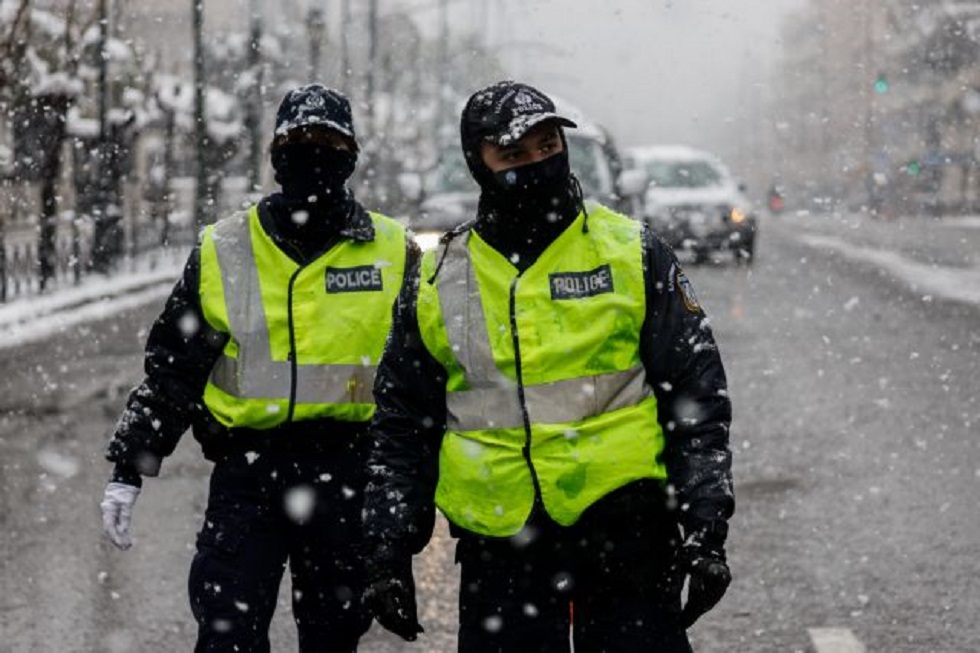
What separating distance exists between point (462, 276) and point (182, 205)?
4687cm

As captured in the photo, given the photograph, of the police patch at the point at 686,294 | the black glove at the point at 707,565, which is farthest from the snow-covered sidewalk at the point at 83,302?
the black glove at the point at 707,565

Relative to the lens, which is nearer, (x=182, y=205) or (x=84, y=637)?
(x=84, y=637)

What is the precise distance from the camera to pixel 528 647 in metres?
3.32

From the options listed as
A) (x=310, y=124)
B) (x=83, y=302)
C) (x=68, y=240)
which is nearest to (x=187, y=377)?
(x=310, y=124)

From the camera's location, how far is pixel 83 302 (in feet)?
70.9

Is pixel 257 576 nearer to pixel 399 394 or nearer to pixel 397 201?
pixel 399 394

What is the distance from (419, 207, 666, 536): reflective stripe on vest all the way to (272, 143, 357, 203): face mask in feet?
2.71

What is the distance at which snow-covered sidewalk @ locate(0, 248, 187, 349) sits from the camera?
18000mm

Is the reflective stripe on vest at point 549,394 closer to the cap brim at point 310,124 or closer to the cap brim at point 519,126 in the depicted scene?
the cap brim at point 519,126

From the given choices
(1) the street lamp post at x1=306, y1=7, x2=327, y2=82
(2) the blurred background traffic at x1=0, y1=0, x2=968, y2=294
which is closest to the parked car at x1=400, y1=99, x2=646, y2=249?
(2) the blurred background traffic at x1=0, y1=0, x2=968, y2=294

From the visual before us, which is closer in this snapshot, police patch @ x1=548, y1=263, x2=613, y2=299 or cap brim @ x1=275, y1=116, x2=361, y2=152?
police patch @ x1=548, y1=263, x2=613, y2=299

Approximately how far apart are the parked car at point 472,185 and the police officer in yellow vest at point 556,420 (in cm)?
1199

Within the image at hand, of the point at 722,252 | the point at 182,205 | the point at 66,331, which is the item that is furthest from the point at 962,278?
the point at 182,205

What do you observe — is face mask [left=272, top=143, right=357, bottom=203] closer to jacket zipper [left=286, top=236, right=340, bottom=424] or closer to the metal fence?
jacket zipper [left=286, top=236, right=340, bottom=424]
